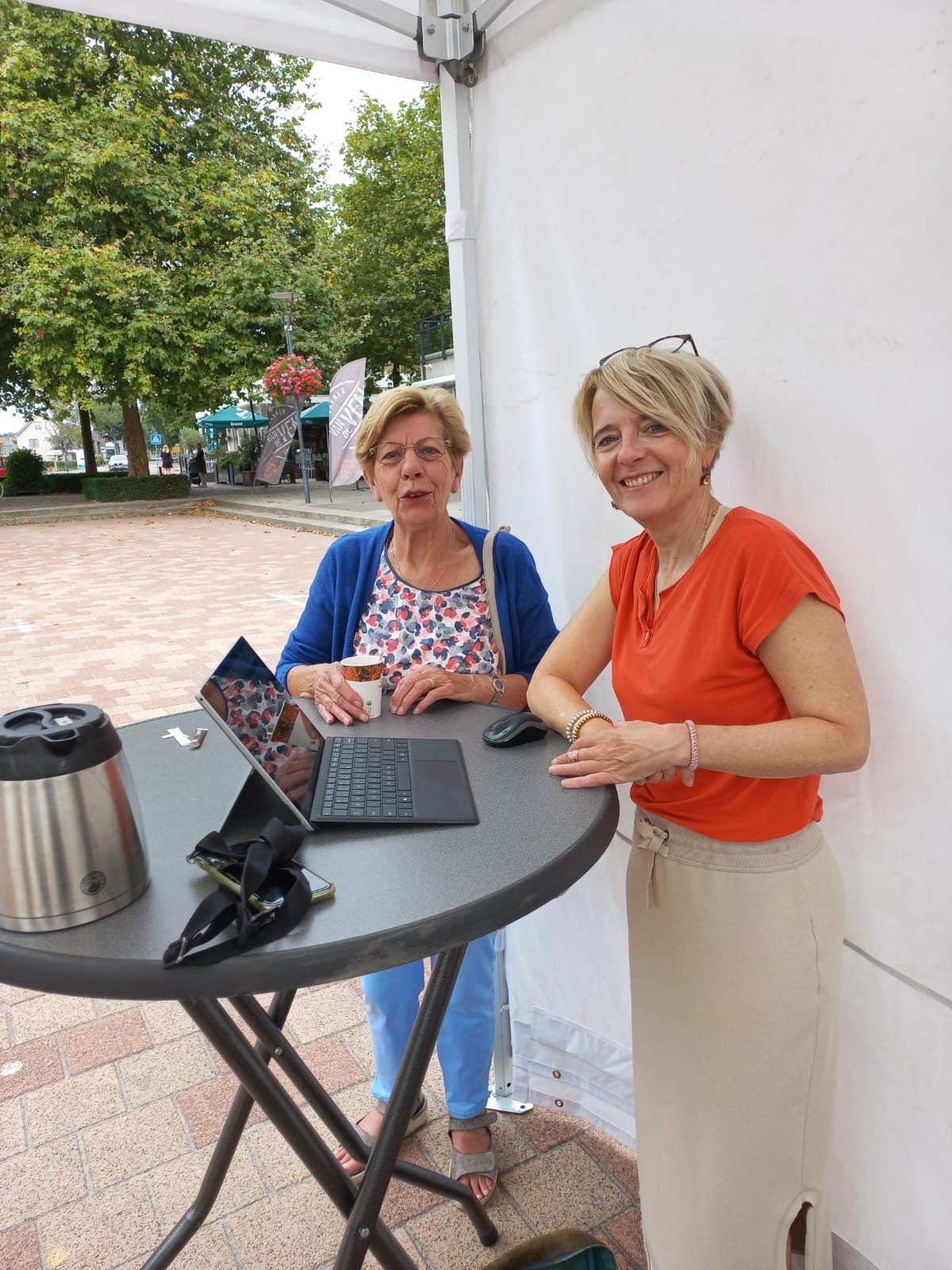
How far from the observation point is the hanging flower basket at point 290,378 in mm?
17703

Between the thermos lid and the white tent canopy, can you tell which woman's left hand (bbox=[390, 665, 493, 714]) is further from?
the thermos lid

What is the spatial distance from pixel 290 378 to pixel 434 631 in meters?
17.2

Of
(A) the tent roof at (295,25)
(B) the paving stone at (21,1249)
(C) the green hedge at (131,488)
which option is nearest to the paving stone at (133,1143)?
(B) the paving stone at (21,1249)

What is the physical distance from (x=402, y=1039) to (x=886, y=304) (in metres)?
1.79

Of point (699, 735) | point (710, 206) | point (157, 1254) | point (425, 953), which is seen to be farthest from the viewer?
point (157, 1254)

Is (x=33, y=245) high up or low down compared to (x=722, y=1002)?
up

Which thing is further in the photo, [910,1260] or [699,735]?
[910,1260]

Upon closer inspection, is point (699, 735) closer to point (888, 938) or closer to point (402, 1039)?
point (888, 938)

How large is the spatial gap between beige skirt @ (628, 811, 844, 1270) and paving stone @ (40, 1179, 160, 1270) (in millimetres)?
1134

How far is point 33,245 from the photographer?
707 inches

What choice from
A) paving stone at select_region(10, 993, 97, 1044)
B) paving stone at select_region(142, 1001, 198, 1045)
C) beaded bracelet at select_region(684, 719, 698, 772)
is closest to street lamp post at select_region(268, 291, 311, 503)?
paving stone at select_region(10, 993, 97, 1044)

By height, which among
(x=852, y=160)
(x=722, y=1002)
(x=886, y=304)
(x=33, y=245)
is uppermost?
(x=33, y=245)

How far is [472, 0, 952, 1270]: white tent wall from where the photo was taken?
120 cm

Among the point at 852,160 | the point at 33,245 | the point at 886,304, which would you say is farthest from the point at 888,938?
the point at 33,245
